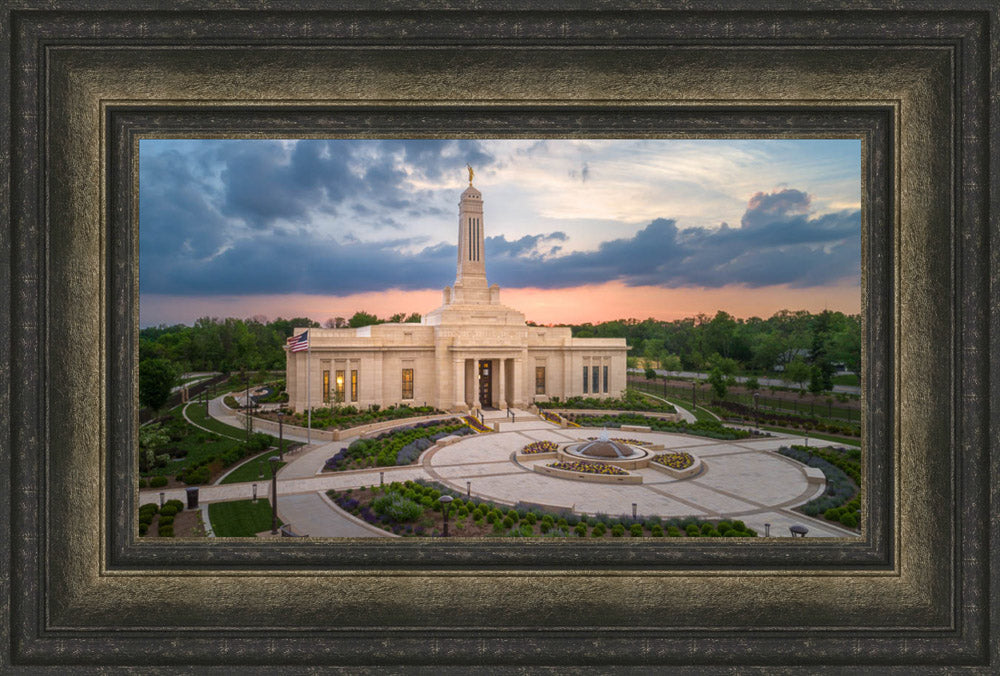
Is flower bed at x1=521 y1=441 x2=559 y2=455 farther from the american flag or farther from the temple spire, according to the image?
the temple spire

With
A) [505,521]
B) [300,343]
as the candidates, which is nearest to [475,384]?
[300,343]

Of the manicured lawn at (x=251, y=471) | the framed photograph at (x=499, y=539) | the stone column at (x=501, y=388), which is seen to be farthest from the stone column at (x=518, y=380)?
the framed photograph at (x=499, y=539)

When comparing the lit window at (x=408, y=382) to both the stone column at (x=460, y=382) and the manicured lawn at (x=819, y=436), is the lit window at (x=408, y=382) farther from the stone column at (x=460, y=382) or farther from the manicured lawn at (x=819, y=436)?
the manicured lawn at (x=819, y=436)

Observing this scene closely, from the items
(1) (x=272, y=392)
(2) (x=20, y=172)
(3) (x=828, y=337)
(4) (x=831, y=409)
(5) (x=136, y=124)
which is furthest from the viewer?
(1) (x=272, y=392)

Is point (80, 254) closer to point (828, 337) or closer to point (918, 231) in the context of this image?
point (918, 231)

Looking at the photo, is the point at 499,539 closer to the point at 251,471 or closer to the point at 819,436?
the point at 251,471

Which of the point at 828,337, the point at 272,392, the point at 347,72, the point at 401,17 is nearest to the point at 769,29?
the point at 401,17

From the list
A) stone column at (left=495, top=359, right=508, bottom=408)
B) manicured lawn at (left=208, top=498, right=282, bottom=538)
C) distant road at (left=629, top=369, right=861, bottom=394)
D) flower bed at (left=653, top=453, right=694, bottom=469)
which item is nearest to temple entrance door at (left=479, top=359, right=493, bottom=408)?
stone column at (left=495, top=359, right=508, bottom=408)
